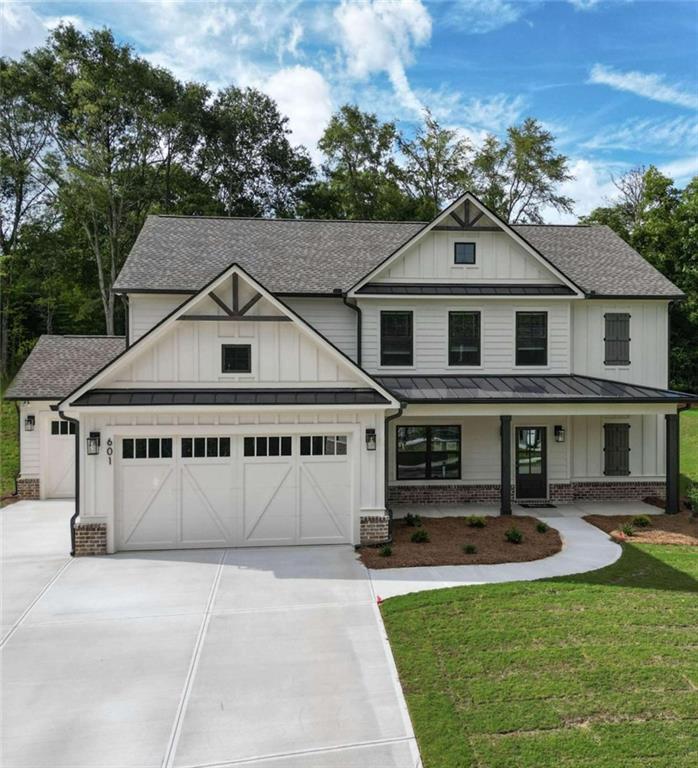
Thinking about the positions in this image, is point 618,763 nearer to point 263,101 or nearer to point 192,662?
point 192,662

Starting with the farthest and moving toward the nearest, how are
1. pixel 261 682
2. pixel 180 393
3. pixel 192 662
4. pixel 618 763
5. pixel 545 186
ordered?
pixel 545 186 < pixel 180 393 < pixel 192 662 < pixel 261 682 < pixel 618 763

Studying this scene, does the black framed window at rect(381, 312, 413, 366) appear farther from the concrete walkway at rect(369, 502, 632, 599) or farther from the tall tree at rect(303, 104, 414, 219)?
the tall tree at rect(303, 104, 414, 219)

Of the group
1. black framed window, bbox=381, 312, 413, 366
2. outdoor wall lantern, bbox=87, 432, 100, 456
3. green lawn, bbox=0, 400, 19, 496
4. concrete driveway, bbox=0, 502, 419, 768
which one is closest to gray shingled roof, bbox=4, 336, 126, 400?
green lawn, bbox=0, 400, 19, 496

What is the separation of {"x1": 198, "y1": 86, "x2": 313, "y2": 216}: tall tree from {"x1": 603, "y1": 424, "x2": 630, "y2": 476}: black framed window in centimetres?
2868

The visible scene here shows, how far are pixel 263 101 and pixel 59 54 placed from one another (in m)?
13.0

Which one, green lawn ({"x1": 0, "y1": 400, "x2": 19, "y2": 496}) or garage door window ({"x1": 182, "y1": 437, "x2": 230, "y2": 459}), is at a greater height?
garage door window ({"x1": 182, "y1": 437, "x2": 230, "y2": 459})

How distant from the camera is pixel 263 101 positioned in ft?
126

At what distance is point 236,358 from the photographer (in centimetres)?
1112

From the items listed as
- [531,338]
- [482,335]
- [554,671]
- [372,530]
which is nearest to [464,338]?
[482,335]

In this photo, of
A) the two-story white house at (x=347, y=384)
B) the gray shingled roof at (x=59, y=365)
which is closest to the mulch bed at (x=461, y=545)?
the two-story white house at (x=347, y=384)

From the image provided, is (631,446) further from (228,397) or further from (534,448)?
(228,397)

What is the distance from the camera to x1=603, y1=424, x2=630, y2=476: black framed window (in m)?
15.5

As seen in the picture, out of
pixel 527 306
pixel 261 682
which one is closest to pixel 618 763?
pixel 261 682

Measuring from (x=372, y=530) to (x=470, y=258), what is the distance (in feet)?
27.0
